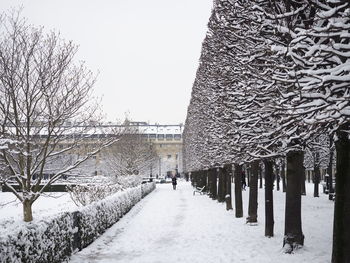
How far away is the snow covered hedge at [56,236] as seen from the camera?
713cm

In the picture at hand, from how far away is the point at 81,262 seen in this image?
10.2 meters

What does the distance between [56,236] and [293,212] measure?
6.31 m

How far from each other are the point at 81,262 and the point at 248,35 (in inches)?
299

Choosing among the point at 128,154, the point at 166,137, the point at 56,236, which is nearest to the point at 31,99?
the point at 56,236

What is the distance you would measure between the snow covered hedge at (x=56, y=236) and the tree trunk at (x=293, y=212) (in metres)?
5.90

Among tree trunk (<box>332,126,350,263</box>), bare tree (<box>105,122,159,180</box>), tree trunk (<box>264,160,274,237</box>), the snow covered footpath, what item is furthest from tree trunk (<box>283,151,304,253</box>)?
bare tree (<box>105,122,159,180</box>)

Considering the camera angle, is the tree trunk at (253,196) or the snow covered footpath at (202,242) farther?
the tree trunk at (253,196)

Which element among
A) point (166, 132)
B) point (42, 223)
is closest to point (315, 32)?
point (42, 223)

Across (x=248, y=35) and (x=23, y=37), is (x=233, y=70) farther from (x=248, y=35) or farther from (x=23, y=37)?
(x=23, y=37)

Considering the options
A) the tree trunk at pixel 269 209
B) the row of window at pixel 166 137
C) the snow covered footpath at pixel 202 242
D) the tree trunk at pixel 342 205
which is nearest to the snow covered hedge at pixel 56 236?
the snow covered footpath at pixel 202 242

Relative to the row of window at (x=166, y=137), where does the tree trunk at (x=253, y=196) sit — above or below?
below

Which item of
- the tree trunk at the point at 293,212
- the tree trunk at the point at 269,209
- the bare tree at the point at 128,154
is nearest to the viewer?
the tree trunk at the point at 293,212

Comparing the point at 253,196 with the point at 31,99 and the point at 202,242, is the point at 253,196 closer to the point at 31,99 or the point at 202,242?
the point at 202,242

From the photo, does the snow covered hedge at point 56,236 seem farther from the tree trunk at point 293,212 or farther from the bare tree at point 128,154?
the bare tree at point 128,154
